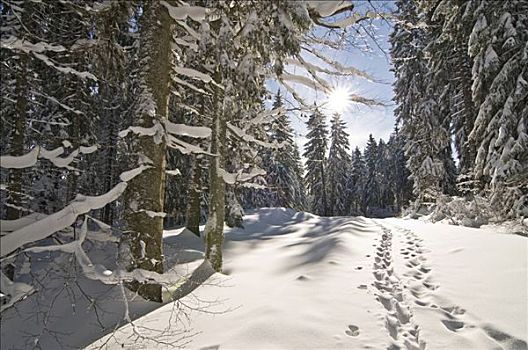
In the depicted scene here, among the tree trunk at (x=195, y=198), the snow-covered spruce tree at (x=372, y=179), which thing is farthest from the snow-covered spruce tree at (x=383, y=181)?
the tree trunk at (x=195, y=198)

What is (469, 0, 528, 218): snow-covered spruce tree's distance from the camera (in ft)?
30.9

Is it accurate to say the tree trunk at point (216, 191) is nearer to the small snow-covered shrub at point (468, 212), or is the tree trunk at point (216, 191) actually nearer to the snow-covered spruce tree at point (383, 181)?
the small snow-covered shrub at point (468, 212)

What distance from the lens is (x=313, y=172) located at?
45125mm

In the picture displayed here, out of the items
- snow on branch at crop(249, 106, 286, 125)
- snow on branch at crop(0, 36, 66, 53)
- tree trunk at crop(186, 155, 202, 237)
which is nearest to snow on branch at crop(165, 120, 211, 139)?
snow on branch at crop(0, 36, 66, 53)

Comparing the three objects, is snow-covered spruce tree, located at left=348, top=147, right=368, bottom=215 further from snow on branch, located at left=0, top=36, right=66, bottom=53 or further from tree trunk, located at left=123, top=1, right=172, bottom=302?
snow on branch, located at left=0, top=36, right=66, bottom=53

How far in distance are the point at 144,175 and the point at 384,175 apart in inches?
2098

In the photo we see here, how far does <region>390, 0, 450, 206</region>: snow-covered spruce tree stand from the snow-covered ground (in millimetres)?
13928

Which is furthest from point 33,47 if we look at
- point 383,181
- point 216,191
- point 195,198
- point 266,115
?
point 383,181

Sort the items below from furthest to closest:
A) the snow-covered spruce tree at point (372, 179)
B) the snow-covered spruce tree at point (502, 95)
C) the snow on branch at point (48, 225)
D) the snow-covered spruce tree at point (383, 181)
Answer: the snow-covered spruce tree at point (372, 179), the snow-covered spruce tree at point (383, 181), the snow-covered spruce tree at point (502, 95), the snow on branch at point (48, 225)

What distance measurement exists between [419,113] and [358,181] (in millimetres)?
35891

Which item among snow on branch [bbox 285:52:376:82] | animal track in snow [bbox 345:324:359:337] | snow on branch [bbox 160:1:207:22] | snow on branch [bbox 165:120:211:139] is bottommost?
animal track in snow [bbox 345:324:359:337]

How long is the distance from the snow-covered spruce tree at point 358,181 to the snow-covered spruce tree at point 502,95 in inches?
1815

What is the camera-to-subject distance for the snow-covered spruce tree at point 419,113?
822 inches

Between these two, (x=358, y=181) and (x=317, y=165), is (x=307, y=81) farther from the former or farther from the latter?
(x=358, y=181)
